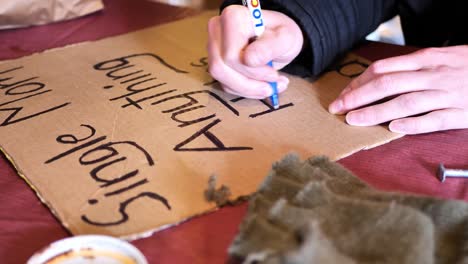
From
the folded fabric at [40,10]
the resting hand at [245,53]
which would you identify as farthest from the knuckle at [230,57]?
the folded fabric at [40,10]

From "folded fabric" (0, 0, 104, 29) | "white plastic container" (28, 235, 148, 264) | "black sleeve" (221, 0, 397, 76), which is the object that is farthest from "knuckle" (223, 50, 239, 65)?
"folded fabric" (0, 0, 104, 29)

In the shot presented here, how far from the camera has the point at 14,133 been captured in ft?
2.11

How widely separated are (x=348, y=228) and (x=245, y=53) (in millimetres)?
324

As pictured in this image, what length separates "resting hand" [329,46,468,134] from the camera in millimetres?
617

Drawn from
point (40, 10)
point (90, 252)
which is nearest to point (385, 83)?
point (90, 252)

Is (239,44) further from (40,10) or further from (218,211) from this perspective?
(40,10)

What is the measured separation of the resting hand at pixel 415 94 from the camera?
617mm

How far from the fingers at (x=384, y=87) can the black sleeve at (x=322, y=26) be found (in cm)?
11

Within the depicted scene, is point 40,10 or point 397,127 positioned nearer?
point 397,127

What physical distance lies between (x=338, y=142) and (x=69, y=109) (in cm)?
36

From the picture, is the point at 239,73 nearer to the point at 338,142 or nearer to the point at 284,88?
the point at 284,88

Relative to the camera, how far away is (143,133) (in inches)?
24.6

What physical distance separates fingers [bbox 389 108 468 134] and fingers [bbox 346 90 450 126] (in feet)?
0.03

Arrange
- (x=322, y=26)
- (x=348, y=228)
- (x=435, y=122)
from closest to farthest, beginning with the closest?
(x=348, y=228), (x=435, y=122), (x=322, y=26)
